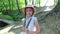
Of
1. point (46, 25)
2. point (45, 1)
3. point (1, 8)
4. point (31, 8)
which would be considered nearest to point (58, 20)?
point (46, 25)

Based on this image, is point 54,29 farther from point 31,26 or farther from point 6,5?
point 6,5

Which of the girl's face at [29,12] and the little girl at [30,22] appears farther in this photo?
the girl's face at [29,12]

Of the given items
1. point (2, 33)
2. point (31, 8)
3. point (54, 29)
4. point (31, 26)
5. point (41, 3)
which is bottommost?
point (41, 3)

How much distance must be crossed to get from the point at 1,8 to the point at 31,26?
53.0 ft

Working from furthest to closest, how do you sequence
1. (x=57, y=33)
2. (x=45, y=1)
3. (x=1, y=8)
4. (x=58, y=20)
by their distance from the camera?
1. (x=45, y=1)
2. (x=1, y=8)
3. (x=58, y=20)
4. (x=57, y=33)

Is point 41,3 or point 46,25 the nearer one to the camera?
point 46,25

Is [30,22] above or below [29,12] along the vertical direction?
below

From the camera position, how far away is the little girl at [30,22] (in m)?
3.57

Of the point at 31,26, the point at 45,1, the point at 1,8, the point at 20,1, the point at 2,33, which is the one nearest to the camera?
the point at 31,26

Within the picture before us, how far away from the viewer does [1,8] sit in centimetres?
1948

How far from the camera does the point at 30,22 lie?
12.0ft

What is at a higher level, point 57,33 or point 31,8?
point 31,8

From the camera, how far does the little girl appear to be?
3573 mm

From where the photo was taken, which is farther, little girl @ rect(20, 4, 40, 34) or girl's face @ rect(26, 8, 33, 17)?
girl's face @ rect(26, 8, 33, 17)
